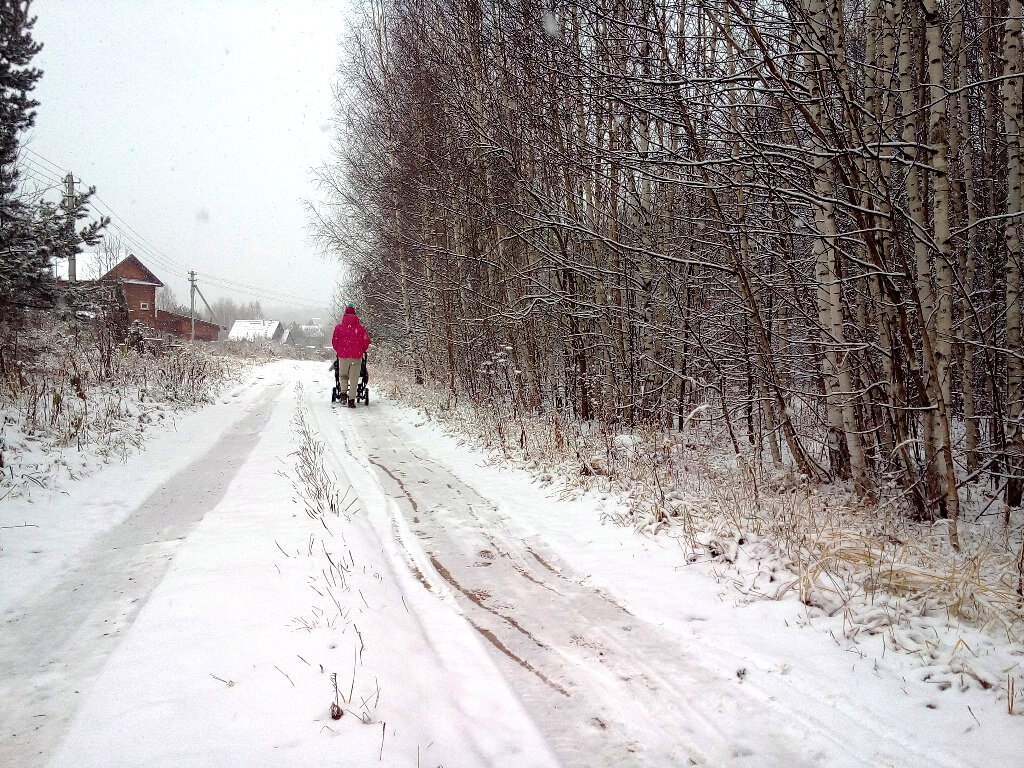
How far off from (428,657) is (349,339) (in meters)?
11.9

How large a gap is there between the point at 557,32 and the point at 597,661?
25.9 ft

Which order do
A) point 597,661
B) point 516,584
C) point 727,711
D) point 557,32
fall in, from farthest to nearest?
point 557,32, point 516,584, point 597,661, point 727,711

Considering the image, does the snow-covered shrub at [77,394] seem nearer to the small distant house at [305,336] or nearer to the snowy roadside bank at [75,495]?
the snowy roadside bank at [75,495]

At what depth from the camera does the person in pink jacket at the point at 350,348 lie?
1403cm

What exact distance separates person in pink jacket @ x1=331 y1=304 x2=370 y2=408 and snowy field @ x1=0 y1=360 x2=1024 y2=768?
8.85 m

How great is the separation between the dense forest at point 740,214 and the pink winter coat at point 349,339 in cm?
210

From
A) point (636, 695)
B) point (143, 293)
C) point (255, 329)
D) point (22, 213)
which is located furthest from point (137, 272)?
point (636, 695)

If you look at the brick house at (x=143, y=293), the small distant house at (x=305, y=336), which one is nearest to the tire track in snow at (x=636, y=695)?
the brick house at (x=143, y=293)

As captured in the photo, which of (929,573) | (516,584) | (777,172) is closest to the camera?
(929,573)

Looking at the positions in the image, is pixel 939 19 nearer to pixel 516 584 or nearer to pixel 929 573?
pixel 929 573

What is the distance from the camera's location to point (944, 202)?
14.2 feet

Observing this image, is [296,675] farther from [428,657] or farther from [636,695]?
[636,695]

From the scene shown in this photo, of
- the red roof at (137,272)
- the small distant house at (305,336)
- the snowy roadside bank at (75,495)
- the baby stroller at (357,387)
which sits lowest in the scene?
the snowy roadside bank at (75,495)

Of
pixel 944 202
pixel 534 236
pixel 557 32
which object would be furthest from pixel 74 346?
pixel 944 202
